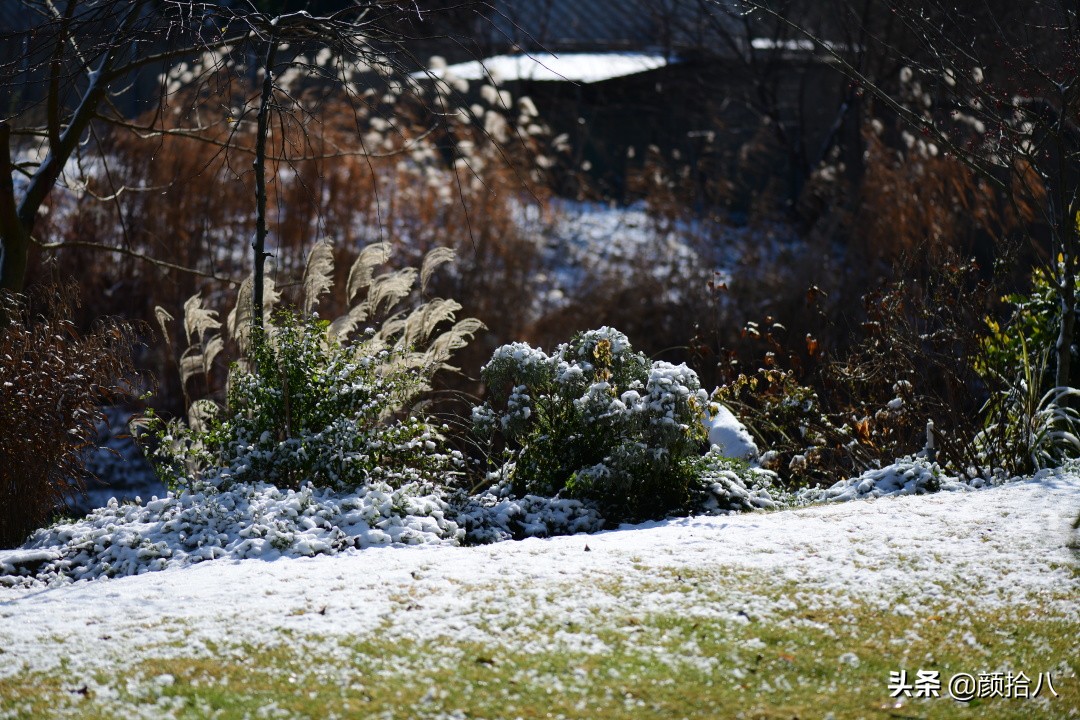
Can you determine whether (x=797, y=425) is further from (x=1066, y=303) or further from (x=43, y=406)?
(x=43, y=406)

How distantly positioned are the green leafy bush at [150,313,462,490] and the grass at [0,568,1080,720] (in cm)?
213

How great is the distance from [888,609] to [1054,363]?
3.56m

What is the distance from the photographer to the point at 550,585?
A: 4.40 m

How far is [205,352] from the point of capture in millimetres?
6707

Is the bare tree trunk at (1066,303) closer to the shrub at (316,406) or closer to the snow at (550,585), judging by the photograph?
the snow at (550,585)

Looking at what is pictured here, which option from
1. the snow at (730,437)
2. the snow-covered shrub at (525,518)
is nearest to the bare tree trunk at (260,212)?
the snow-covered shrub at (525,518)

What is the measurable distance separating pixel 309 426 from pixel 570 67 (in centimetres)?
1300

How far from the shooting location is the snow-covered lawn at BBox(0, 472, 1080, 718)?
11.1 feet

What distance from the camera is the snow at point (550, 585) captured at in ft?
12.9

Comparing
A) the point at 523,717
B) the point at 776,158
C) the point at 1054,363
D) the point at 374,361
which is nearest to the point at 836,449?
the point at 1054,363

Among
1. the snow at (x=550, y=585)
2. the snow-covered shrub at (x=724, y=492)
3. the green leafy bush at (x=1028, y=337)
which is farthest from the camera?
the green leafy bush at (x=1028, y=337)

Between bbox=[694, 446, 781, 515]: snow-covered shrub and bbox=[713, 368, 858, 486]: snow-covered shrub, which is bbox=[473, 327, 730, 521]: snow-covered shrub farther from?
bbox=[713, 368, 858, 486]: snow-covered shrub

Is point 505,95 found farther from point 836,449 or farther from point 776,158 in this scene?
point 836,449

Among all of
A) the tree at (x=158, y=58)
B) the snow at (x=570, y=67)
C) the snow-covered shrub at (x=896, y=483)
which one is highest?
the snow at (x=570, y=67)
